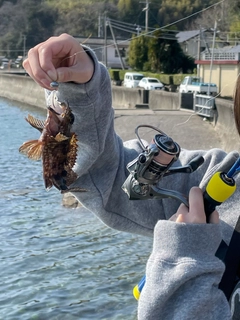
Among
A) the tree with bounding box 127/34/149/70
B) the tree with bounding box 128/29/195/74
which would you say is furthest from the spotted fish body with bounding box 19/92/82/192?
the tree with bounding box 127/34/149/70

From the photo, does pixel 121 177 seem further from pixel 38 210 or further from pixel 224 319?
pixel 38 210

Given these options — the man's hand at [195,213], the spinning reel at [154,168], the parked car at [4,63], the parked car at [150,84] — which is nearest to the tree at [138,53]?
the parked car at [150,84]

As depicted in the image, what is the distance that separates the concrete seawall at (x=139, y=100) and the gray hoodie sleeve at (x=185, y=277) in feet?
4.50

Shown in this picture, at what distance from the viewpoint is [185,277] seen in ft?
5.13

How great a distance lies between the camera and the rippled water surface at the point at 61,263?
5754mm

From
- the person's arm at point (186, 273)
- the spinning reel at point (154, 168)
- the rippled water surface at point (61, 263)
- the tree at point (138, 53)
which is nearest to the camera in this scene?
the person's arm at point (186, 273)

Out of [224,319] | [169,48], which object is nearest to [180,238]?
[224,319]

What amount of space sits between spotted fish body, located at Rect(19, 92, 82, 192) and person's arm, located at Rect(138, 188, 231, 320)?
1.99ft

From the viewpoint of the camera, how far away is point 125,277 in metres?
6.49

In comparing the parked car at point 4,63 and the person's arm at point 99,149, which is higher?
the person's arm at point 99,149

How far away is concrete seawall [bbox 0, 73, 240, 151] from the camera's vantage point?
1515cm

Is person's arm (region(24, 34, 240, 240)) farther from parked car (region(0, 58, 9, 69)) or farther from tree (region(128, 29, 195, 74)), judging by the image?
parked car (region(0, 58, 9, 69))

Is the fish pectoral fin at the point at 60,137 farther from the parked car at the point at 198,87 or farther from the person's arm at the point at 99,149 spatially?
the parked car at the point at 198,87

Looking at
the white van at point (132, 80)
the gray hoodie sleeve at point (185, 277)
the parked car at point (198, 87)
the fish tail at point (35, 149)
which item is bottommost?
the white van at point (132, 80)
